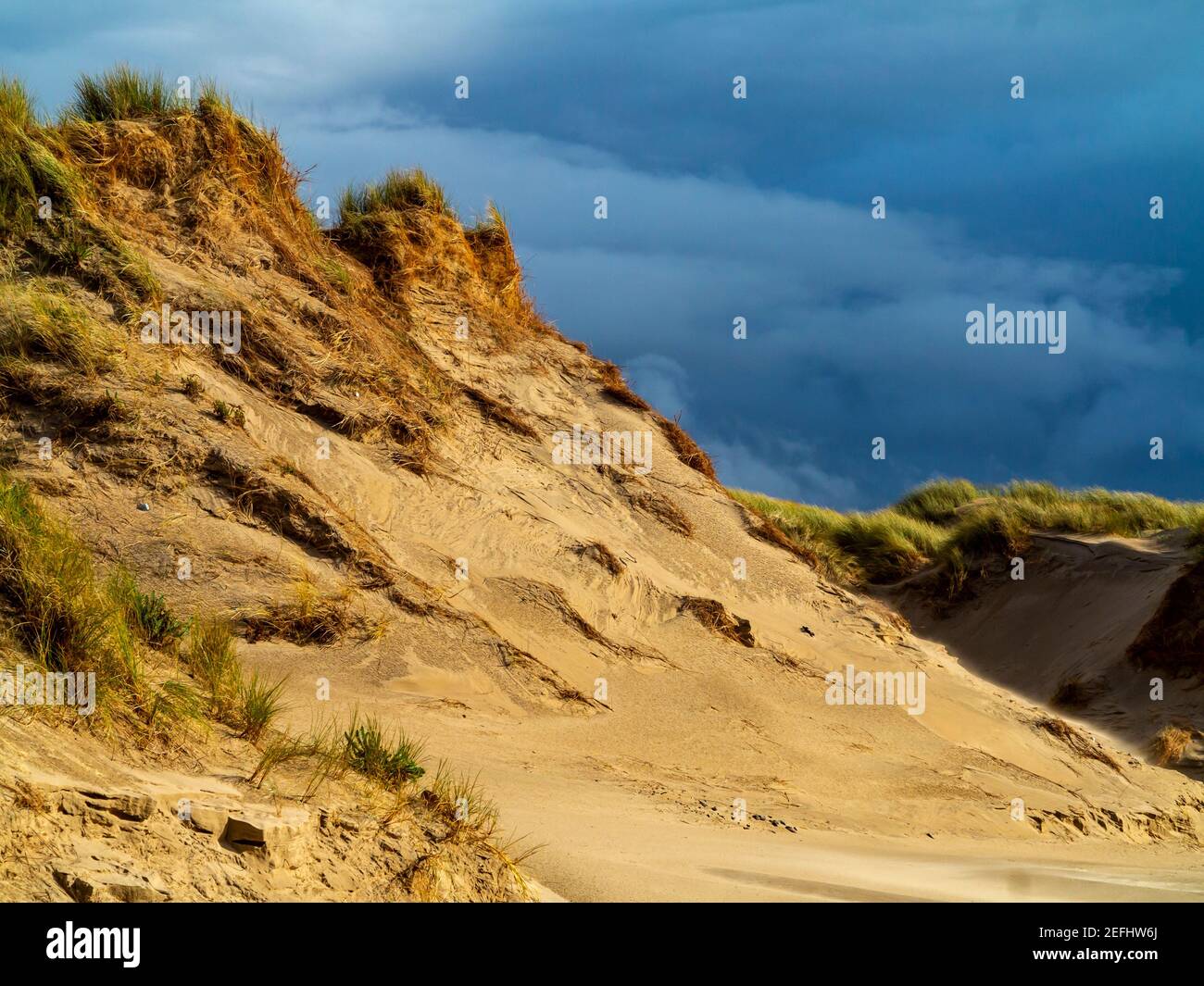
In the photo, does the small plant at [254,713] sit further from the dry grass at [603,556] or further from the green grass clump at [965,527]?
the green grass clump at [965,527]

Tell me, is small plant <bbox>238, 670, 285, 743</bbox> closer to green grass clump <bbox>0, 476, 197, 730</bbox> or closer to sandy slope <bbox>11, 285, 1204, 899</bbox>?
green grass clump <bbox>0, 476, 197, 730</bbox>

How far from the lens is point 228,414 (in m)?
9.63

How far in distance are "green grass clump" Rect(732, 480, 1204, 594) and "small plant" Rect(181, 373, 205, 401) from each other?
914 centimetres

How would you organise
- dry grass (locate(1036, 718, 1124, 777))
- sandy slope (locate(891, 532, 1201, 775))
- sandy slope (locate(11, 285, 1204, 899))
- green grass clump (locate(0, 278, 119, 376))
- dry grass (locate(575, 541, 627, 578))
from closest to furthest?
sandy slope (locate(11, 285, 1204, 899))
green grass clump (locate(0, 278, 119, 376))
dry grass (locate(575, 541, 627, 578))
dry grass (locate(1036, 718, 1124, 777))
sandy slope (locate(891, 532, 1201, 775))

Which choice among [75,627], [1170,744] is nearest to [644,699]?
[75,627]

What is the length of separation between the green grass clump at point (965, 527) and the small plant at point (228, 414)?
888 centimetres

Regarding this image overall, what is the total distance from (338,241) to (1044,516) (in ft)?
39.0

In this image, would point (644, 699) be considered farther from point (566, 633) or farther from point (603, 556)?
point (603, 556)

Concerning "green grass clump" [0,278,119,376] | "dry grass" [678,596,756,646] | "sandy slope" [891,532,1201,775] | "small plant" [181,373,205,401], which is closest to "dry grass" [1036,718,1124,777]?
"sandy slope" [891,532,1201,775]

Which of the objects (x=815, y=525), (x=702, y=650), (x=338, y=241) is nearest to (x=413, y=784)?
(x=702, y=650)

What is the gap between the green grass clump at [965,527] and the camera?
18078 millimetres

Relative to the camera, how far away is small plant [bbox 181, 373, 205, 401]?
31.7ft

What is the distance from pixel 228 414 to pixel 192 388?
394 millimetres
